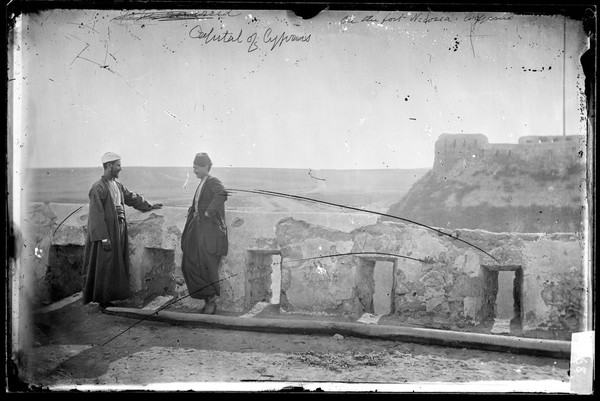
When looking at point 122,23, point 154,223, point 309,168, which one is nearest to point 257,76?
point 309,168

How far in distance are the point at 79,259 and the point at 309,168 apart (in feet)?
6.97

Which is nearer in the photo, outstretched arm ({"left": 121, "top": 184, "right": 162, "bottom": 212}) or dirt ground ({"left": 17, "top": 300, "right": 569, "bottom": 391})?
dirt ground ({"left": 17, "top": 300, "right": 569, "bottom": 391})

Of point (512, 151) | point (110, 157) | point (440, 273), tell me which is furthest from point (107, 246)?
point (512, 151)

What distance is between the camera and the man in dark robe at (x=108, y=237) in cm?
520

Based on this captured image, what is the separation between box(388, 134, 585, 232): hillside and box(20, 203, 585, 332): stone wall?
0.33 feet

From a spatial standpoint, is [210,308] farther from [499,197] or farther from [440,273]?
[499,197]

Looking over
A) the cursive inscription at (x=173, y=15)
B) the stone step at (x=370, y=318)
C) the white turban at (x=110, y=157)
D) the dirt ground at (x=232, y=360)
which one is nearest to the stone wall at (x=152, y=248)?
the dirt ground at (x=232, y=360)

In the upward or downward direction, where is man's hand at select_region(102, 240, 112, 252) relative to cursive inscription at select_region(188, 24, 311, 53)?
downward

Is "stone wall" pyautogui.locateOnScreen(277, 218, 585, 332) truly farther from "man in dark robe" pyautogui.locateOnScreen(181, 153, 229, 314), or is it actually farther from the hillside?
"man in dark robe" pyautogui.locateOnScreen(181, 153, 229, 314)

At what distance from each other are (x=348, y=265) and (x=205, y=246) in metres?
1.23

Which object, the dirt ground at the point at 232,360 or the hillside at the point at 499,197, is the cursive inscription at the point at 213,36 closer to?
the hillside at the point at 499,197

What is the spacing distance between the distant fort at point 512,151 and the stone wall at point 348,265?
22.9 inches

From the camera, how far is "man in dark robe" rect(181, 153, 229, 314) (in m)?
5.23

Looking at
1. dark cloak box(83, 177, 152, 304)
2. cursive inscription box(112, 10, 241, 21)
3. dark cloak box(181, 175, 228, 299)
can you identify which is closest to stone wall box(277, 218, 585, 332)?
dark cloak box(181, 175, 228, 299)
